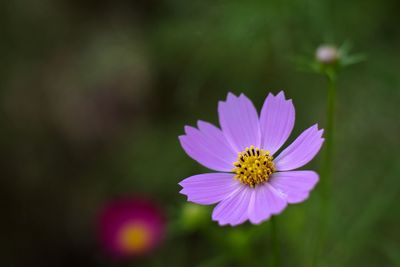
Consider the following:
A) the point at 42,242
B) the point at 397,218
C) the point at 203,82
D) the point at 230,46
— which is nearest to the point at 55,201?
the point at 42,242

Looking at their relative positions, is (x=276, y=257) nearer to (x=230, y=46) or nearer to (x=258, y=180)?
(x=258, y=180)

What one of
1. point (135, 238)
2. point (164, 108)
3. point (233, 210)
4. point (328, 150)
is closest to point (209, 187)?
point (233, 210)

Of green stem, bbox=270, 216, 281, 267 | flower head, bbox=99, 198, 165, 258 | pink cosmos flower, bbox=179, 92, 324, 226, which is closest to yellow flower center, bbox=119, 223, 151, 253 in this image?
flower head, bbox=99, 198, 165, 258

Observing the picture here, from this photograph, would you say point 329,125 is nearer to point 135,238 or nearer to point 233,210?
point 233,210

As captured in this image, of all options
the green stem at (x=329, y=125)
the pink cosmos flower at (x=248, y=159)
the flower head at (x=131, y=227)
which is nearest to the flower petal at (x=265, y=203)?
the pink cosmos flower at (x=248, y=159)

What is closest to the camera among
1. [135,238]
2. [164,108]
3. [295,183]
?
[295,183]

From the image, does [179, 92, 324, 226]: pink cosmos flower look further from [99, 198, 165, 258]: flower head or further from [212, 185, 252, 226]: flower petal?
[99, 198, 165, 258]: flower head

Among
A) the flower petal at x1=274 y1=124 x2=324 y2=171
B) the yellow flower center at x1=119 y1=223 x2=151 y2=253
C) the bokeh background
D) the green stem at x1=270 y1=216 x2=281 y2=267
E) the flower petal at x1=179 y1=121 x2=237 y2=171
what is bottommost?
the green stem at x1=270 y1=216 x2=281 y2=267
